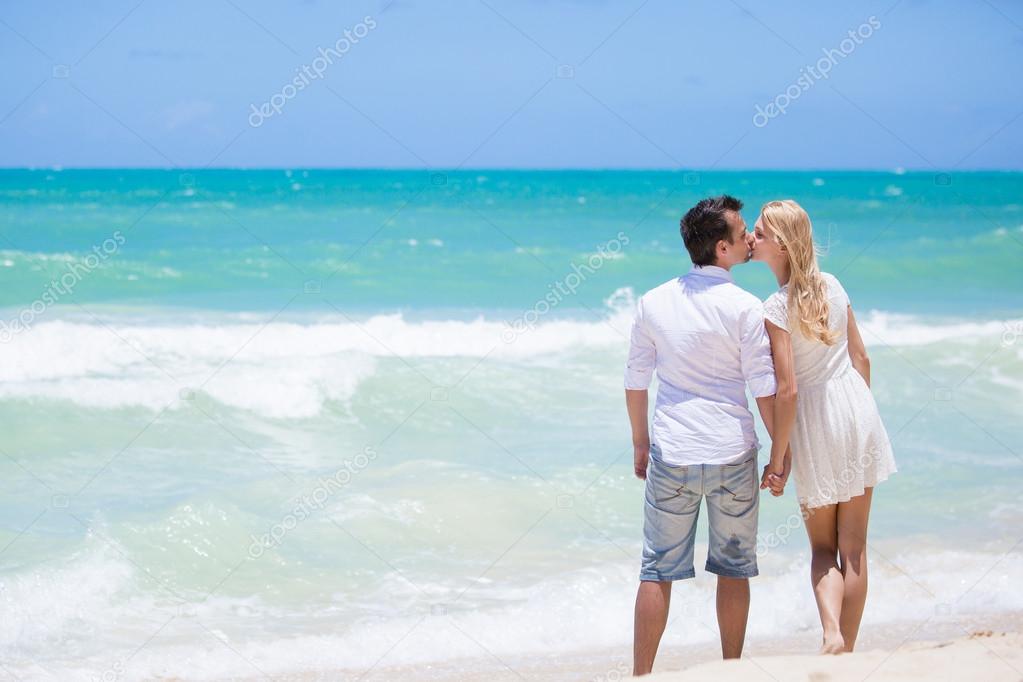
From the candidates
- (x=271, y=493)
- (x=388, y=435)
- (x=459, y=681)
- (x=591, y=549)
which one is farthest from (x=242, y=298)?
(x=459, y=681)

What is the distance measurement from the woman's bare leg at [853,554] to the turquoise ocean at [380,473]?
3.96ft

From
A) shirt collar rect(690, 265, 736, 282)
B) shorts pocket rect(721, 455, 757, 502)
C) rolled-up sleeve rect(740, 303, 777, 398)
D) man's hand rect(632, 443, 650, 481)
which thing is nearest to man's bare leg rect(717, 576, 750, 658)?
Result: shorts pocket rect(721, 455, 757, 502)

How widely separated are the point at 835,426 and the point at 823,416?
0.17 ft

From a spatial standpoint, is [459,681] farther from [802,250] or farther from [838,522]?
[802,250]

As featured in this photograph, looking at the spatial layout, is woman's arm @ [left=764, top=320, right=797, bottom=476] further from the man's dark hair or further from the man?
the man's dark hair

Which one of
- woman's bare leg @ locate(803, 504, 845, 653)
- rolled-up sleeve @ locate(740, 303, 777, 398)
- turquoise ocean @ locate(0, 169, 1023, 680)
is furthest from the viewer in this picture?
turquoise ocean @ locate(0, 169, 1023, 680)

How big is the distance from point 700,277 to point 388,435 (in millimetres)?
5066

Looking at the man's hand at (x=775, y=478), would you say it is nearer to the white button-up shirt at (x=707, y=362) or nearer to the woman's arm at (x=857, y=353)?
the white button-up shirt at (x=707, y=362)

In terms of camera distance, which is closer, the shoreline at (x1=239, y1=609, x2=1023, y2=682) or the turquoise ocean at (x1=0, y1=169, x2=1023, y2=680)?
the shoreline at (x1=239, y1=609, x2=1023, y2=682)

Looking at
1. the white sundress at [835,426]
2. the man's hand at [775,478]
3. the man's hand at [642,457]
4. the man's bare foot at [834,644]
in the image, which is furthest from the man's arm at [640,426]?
the man's bare foot at [834,644]

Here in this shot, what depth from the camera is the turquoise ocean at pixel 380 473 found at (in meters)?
4.79

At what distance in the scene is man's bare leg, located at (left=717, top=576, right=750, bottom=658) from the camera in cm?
344

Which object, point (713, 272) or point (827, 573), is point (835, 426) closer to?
point (827, 573)

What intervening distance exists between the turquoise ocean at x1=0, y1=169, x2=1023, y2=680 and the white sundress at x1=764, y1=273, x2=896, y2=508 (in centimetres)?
149
